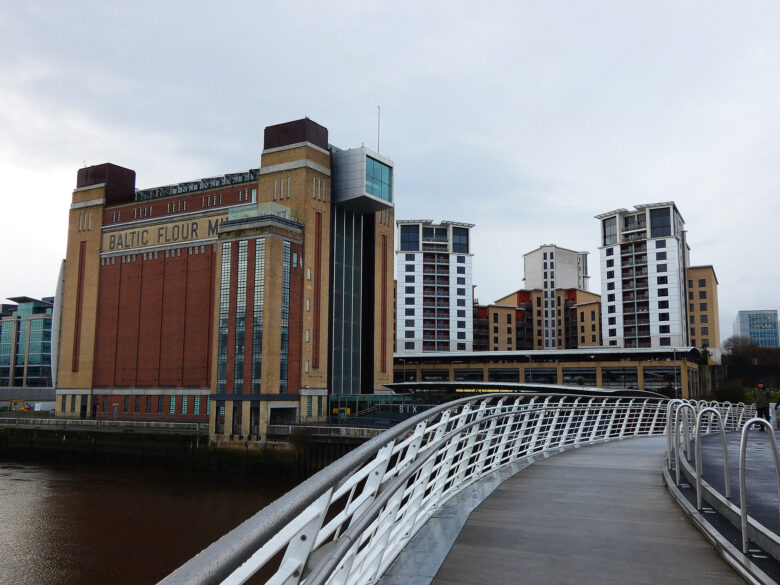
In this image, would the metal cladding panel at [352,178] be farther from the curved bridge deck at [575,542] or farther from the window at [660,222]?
the window at [660,222]

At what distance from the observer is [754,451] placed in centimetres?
1237

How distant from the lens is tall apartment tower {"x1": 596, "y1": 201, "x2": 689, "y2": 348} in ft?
286

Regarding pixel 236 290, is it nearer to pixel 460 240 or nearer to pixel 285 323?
pixel 285 323

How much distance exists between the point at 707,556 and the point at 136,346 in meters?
60.2

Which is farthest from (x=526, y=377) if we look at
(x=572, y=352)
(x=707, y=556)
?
(x=707, y=556)

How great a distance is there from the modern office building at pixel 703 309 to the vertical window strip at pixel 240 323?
243ft

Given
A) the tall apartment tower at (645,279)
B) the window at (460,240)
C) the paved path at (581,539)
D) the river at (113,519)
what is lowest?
the river at (113,519)

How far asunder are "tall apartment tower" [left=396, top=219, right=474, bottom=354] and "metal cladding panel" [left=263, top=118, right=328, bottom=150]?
174 feet

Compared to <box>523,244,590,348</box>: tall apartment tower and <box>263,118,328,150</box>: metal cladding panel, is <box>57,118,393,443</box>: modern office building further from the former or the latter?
<box>523,244,590,348</box>: tall apartment tower

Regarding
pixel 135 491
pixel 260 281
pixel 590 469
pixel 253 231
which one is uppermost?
pixel 253 231

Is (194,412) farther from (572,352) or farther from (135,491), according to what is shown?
(572,352)

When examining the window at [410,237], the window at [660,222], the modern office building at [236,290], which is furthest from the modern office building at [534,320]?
the modern office building at [236,290]

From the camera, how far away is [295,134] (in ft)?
177

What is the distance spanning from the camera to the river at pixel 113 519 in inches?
815
